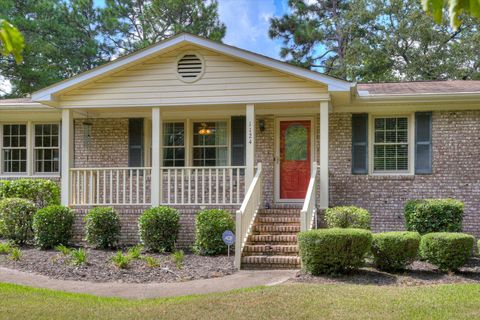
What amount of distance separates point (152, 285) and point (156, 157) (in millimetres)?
4077

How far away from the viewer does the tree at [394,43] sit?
73.8 ft

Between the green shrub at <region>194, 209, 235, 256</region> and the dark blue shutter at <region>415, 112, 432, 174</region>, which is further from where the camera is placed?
the dark blue shutter at <region>415, 112, 432, 174</region>

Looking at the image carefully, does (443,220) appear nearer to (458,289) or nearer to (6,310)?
(458,289)

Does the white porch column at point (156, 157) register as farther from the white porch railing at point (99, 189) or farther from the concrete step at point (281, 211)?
the concrete step at point (281, 211)

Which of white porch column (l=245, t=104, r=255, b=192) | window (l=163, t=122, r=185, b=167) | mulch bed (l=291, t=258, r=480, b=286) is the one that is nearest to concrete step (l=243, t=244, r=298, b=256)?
mulch bed (l=291, t=258, r=480, b=286)

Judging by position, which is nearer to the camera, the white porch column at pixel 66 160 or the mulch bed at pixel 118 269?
the mulch bed at pixel 118 269

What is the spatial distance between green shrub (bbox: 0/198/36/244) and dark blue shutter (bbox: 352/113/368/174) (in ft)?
24.6

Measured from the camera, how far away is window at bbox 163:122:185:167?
534 inches

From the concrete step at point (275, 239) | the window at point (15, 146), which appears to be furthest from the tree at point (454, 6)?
the window at point (15, 146)

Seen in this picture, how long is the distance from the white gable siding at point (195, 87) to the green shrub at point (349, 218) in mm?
2492

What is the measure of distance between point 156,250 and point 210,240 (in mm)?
1322

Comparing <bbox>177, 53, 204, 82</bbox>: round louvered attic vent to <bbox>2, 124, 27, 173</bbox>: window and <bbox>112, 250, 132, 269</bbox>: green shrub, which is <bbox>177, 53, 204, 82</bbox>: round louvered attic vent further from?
<bbox>2, 124, 27, 173</bbox>: window

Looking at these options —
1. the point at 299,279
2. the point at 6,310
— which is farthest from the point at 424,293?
the point at 6,310

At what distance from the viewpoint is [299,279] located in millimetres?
8297
